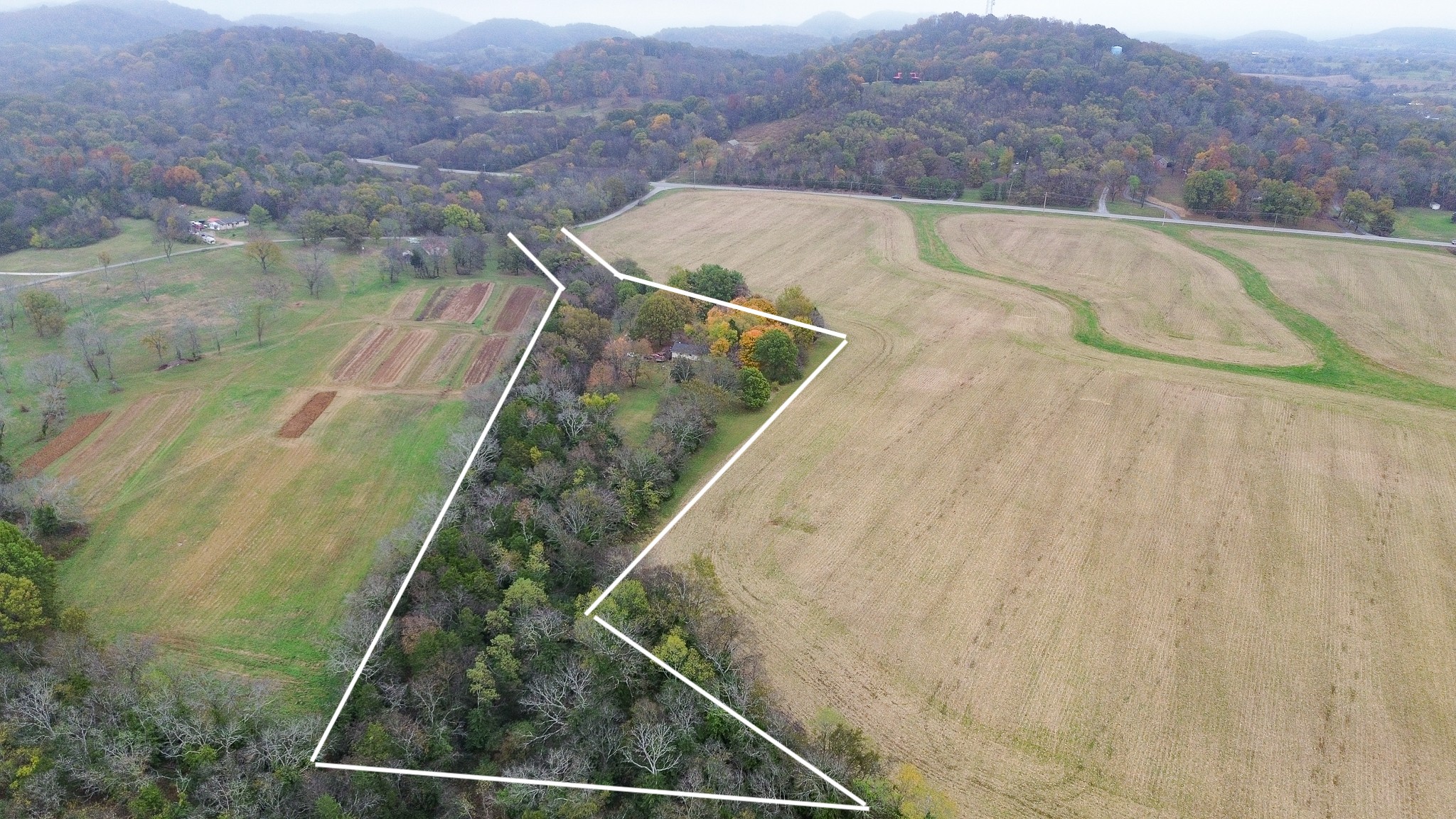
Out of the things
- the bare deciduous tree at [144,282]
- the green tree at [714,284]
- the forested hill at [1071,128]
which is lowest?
the bare deciduous tree at [144,282]

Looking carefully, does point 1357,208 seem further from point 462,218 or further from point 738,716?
point 462,218

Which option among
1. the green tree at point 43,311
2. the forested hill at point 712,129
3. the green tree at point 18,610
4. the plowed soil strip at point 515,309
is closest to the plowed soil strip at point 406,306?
the plowed soil strip at point 515,309

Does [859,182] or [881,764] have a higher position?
[859,182]

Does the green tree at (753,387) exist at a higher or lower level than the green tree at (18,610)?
higher

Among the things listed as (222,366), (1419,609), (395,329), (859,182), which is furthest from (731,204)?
(1419,609)

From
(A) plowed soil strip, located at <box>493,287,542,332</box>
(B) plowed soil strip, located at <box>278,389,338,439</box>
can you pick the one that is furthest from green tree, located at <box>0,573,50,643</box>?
(A) plowed soil strip, located at <box>493,287,542,332</box>

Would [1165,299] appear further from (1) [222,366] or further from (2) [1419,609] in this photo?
(1) [222,366]

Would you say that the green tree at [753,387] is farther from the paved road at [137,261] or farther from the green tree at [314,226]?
the paved road at [137,261]
